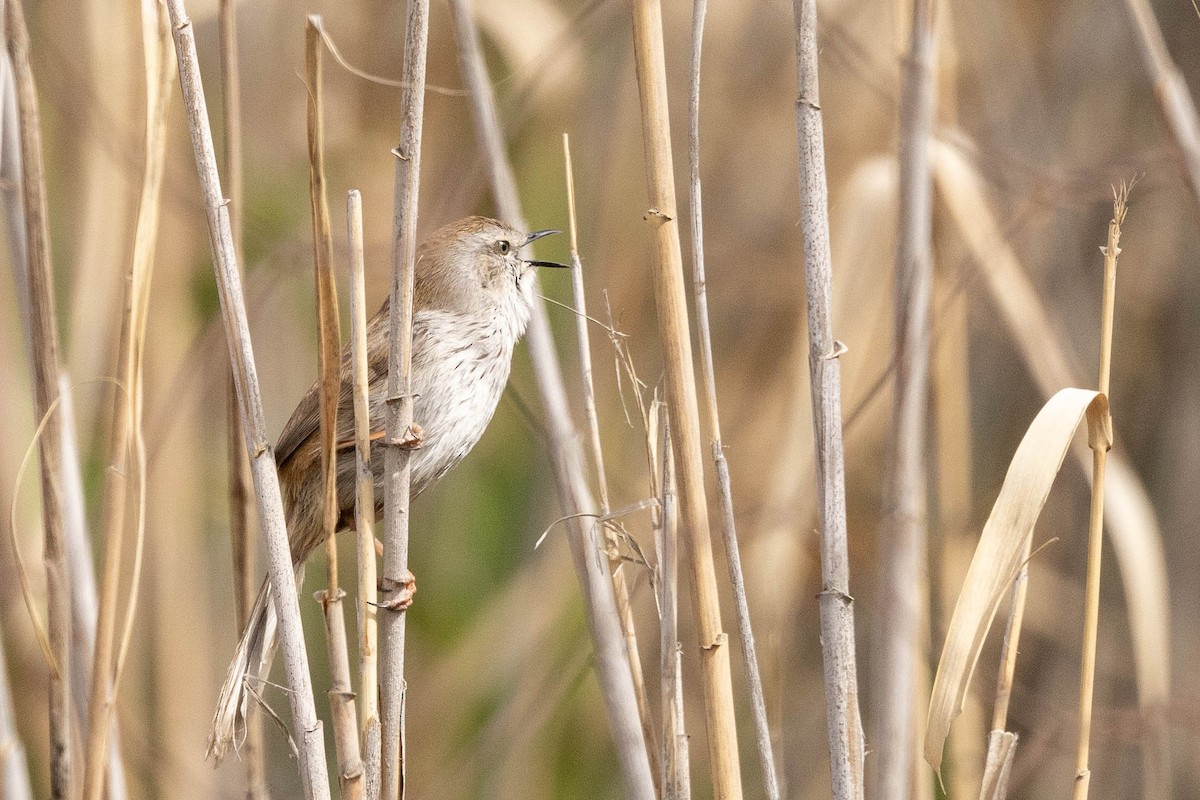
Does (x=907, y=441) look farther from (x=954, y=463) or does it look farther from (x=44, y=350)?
(x=44, y=350)

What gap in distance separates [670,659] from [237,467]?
2.37 ft

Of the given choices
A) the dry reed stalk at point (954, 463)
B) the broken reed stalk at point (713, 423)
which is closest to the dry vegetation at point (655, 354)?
the dry reed stalk at point (954, 463)

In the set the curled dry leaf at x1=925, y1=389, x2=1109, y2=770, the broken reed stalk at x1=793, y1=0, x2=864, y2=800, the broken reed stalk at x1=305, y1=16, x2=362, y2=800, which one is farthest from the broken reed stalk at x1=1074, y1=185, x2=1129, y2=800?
the broken reed stalk at x1=305, y1=16, x2=362, y2=800

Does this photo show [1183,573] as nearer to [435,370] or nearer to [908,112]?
[908,112]

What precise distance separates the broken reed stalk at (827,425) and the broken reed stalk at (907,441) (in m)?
0.38

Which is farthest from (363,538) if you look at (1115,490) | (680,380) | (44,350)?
(1115,490)

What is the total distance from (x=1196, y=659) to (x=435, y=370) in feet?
5.97

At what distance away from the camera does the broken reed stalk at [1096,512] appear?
3.69 ft

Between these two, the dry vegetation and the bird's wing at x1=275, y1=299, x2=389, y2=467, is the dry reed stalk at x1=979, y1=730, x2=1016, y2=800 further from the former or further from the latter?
the bird's wing at x1=275, y1=299, x2=389, y2=467

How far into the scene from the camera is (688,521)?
1.17m

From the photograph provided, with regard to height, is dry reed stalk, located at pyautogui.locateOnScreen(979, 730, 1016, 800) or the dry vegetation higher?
the dry vegetation

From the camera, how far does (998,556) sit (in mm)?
1151

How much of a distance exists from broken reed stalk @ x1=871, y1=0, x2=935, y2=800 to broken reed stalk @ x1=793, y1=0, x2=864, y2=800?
1.25ft

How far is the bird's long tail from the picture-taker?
1374 mm
